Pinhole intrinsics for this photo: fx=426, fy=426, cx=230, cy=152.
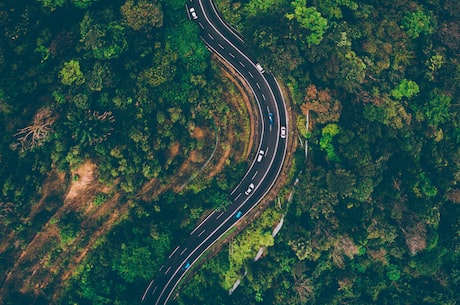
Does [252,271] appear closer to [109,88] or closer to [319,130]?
[319,130]

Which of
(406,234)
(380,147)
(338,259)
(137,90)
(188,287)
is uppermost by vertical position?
(137,90)

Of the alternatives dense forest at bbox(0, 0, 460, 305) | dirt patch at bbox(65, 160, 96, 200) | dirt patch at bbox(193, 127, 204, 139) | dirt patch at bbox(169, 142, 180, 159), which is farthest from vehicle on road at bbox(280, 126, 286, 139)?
dirt patch at bbox(65, 160, 96, 200)

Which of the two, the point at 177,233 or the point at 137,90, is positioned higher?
the point at 137,90

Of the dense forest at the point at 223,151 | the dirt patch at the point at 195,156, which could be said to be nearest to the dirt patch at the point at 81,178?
the dense forest at the point at 223,151

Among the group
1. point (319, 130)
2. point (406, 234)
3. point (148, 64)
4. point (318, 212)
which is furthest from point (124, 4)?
point (406, 234)

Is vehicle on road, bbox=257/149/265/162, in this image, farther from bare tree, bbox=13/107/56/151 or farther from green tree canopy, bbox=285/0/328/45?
bare tree, bbox=13/107/56/151

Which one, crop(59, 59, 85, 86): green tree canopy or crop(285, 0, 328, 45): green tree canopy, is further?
crop(285, 0, 328, 45): green tree canopy

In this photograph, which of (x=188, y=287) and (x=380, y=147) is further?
(x=188, y=287)
